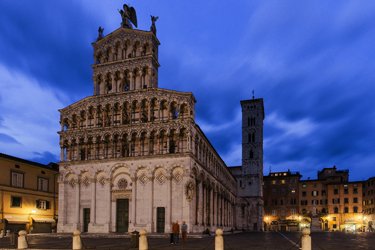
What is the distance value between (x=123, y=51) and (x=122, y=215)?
21.0 m

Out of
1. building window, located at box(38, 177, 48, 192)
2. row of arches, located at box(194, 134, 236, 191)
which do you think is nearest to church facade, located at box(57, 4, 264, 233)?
row of arches, located at box(194, 134, 236, 191)

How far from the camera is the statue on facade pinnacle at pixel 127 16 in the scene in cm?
5578

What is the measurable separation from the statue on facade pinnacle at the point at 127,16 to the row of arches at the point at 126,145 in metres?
16.1

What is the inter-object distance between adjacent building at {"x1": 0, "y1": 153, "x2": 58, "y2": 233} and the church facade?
228 inches

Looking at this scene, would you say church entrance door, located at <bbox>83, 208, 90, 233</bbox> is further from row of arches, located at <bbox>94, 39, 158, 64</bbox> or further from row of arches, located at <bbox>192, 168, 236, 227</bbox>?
row of arches, located at <bbox>94, 39, 158, 64</bbox>

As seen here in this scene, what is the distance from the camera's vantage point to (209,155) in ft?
204

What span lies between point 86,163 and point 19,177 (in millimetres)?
9676

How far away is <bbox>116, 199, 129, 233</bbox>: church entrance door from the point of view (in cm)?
4861

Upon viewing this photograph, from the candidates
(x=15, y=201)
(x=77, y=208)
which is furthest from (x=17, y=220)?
(x=77, y=208)

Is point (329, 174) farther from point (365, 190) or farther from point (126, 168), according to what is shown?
point (126, 168)

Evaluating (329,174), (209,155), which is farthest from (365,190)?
(209,155)

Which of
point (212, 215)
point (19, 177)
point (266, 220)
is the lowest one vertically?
point (266, 220)

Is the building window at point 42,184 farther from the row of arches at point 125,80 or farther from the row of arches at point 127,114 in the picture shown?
the row of arches at point 125,80

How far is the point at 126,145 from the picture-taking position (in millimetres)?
49906
